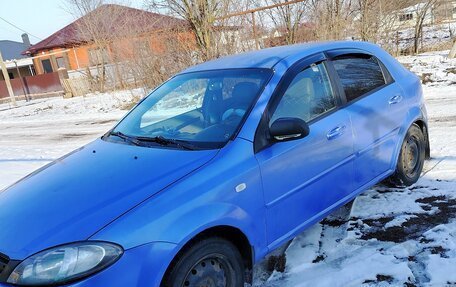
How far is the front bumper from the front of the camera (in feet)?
6.70

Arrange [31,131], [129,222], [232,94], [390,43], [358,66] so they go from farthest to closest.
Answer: [390,43] → [31,131] → [358,66] → [232,94] → [129,222]

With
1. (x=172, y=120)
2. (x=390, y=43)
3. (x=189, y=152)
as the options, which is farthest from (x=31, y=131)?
(x=390, y=43)

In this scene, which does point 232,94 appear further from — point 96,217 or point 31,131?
point 31,131

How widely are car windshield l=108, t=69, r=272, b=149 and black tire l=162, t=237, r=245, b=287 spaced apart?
680mm

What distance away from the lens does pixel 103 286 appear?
6.69 ft

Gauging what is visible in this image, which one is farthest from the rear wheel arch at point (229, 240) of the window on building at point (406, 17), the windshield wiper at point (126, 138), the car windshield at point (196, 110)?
the window on building at point (406, 17)

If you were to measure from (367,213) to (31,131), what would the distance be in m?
11.5

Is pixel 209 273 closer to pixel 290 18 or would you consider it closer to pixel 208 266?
pixel 208 266

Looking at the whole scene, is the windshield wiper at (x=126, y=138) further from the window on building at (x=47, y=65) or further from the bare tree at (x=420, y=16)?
the window on building at (x=47, y=65)

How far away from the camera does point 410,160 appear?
172 inches

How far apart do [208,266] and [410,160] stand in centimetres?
284

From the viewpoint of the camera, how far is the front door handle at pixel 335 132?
3237mm

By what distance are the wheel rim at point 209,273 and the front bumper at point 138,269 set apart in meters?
0.22

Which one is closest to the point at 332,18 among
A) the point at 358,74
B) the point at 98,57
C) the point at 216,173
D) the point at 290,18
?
the point at 290,18
